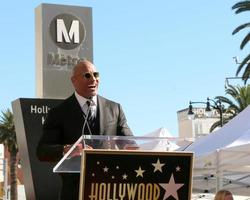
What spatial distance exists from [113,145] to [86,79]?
44 centimetres

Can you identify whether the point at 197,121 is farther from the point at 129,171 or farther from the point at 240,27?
the point at 129,171

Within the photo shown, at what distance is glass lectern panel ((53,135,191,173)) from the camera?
2574 mm

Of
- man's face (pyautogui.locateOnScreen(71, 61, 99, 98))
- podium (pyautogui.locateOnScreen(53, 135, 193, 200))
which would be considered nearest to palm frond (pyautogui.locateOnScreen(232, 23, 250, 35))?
man's face (pyautogui.locateOnScreen(71, 61, 99, 98))

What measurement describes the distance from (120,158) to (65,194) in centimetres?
47

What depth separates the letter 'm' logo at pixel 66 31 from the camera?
5711 mm

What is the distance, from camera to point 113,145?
268cm

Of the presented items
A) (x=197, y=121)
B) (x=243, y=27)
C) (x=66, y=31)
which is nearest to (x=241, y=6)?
→ (x=243, y=27)

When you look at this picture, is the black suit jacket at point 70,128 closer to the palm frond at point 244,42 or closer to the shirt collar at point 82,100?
the shirt collar at point 82,100

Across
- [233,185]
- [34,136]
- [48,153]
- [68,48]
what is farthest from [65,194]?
[233,185]

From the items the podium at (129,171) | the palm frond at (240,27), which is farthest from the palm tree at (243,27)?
the podium at (129,171)

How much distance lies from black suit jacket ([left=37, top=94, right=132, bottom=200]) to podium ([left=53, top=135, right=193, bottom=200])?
223mm

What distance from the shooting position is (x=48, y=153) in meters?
2.82

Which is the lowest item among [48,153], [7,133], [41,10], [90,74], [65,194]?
[7,133]

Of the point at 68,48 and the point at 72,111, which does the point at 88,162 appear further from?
the point at 68,48
